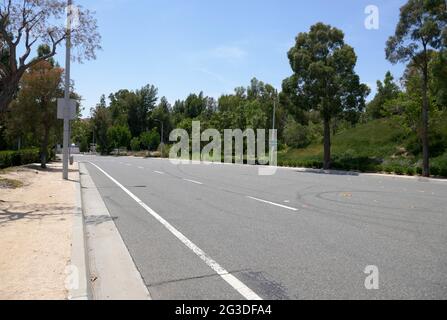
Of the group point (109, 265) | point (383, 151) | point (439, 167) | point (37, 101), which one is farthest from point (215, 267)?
point (383, 151)

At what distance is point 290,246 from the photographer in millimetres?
7695

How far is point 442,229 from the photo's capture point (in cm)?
923

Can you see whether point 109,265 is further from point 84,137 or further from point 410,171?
point 84,137

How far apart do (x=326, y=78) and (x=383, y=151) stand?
8.98 m

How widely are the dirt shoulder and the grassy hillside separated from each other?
991 inches

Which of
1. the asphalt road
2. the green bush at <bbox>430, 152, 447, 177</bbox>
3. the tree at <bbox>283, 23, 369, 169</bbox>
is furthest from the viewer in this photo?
the tree at <bbox>283, 23, 369, 169</bbox>

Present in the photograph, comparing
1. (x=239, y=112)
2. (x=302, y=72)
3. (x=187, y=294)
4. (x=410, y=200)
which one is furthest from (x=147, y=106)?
(x=187, y=294)

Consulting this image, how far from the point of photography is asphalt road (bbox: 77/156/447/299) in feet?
18.2

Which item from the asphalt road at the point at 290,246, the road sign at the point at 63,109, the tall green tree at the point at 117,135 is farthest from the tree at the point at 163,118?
the asphalt road at the point at 290,246

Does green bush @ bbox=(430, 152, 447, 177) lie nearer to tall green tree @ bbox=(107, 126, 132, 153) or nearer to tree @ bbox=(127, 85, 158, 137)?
tall green tree @ bbox=(107, 126, 132, 153)

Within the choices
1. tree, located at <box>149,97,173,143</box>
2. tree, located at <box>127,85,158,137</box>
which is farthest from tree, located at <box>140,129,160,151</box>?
tree, located at <box>127,85,158,137</box>

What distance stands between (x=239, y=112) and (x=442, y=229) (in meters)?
61.3

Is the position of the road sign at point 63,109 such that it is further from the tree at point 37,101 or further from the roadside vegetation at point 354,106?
the tree at point 37,101
